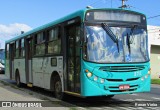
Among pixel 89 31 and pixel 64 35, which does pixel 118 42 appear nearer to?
pixel 89 31

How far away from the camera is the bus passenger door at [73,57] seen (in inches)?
468

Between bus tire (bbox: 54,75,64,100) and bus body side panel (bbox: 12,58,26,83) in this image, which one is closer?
bus tire (bbox: 54,75,64,100)

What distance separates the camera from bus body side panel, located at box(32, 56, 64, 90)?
44.3 feet

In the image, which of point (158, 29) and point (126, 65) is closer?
point (126, 65)

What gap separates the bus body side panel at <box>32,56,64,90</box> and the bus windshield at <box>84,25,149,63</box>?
2154 millimetres

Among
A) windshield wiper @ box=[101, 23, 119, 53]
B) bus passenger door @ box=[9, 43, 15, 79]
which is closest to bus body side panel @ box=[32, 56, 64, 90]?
windshield wiper @ box=[101, 23, 119, 53]

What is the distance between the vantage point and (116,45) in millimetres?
11578

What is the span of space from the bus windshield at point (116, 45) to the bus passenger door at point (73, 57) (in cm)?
66

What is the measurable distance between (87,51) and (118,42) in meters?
1.10

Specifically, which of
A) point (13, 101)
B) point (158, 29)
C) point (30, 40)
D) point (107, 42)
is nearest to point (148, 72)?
point (107, 42)

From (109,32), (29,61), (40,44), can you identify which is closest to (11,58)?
(29,61)

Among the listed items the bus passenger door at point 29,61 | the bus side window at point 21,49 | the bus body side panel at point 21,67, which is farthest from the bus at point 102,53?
the bus side window at point 21,49

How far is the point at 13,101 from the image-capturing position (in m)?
12.5

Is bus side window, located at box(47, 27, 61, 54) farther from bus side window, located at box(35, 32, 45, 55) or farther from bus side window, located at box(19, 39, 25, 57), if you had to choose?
bus side window, located at box(19, 39, 25, 57)
